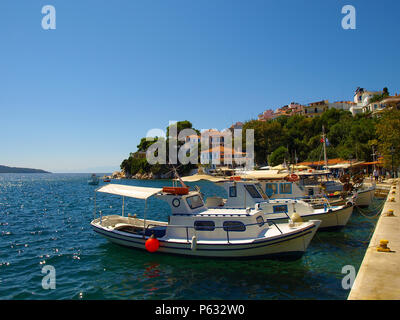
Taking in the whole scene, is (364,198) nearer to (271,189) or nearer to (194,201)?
(271,189)

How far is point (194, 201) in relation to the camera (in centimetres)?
1462

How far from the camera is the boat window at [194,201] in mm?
14264

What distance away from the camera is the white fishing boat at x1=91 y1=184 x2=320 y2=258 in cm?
1219

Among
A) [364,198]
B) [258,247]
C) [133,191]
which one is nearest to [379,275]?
[258,247]

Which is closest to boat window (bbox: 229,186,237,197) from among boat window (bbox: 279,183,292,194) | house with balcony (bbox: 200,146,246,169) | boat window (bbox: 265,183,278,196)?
boat window (bbox: 265,183,278,196)

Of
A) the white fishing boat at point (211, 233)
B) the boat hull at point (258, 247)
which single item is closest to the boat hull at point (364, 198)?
the white fishing boat at point (211, 233)

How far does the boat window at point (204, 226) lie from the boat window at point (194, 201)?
1.13 m

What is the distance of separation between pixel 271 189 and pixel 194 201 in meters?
8.18

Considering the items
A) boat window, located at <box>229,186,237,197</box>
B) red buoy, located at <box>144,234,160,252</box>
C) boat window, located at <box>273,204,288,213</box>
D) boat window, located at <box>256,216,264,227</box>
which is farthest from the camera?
boat window, located at <box>273,204,288,213</box>

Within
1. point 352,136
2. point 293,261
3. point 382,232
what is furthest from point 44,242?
point 352,136

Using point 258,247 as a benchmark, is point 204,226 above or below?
above

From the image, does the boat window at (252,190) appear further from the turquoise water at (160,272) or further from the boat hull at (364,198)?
the boat hull at (364,198)

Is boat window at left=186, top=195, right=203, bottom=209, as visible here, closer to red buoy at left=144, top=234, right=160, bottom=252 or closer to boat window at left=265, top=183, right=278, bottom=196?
red buoy at left=144, top=234, right=160, bottom=252

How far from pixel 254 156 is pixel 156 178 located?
42.4 metres
